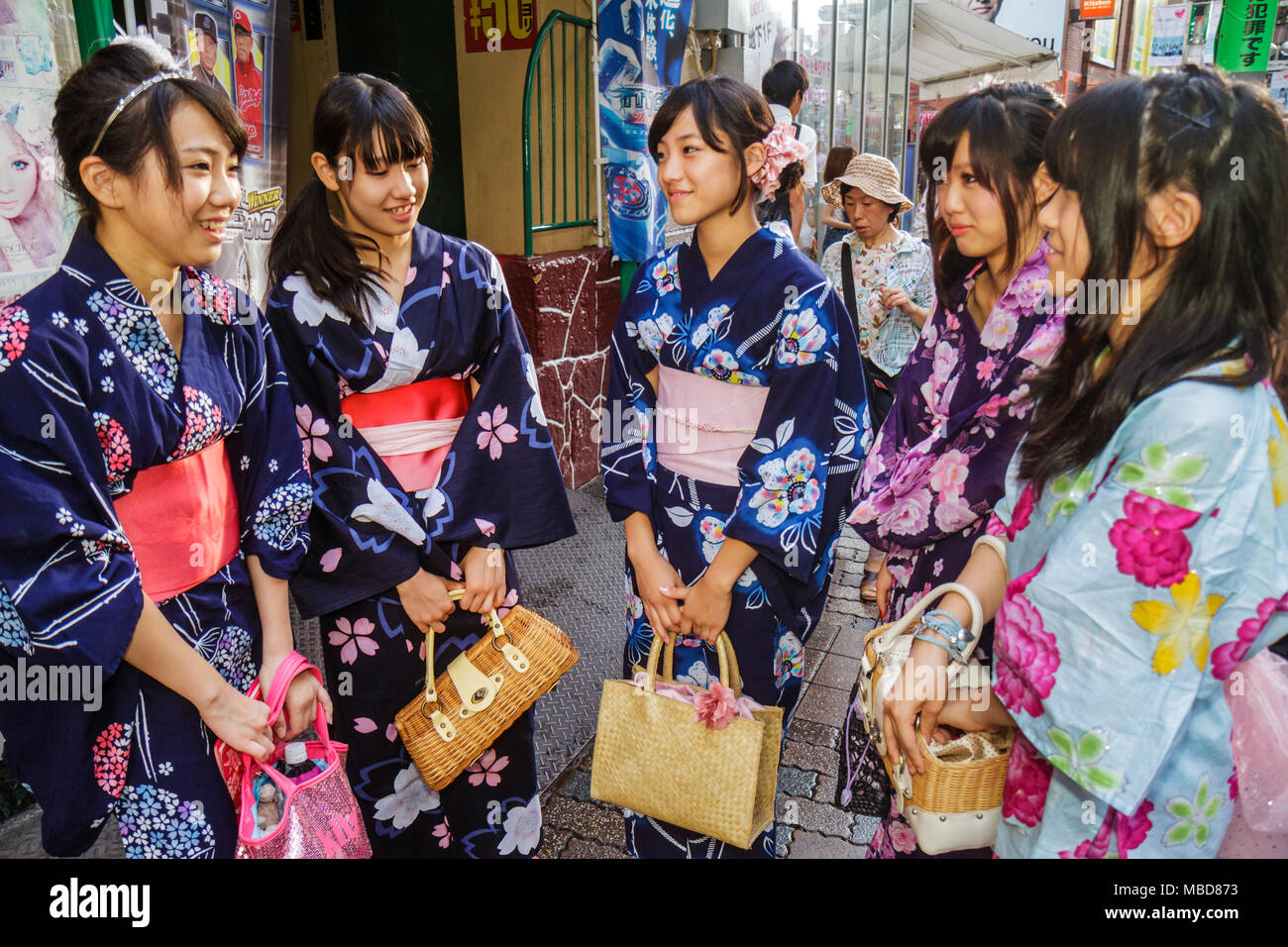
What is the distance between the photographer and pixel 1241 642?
128 cm

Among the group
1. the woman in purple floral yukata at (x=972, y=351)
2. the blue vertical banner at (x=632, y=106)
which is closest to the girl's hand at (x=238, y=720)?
the woman in purple floral yukata at (x=972, y=351)

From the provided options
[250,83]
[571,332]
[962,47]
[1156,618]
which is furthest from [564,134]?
[962,47]

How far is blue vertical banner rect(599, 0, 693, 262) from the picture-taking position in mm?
5648

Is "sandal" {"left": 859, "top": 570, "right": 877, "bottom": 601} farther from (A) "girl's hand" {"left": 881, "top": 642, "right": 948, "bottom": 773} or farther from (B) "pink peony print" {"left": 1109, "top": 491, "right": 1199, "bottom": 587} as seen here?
(B) "pink peony print" {"left": 1109, "top": 491, "right": 1199, "bottom": 587}

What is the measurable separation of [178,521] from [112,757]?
1.50ft

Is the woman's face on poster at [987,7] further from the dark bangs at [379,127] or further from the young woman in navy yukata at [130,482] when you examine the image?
the young woman in navy yukata at [130,482]

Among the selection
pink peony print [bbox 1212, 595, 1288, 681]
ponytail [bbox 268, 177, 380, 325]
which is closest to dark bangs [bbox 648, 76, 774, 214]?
ponytail [bbox 268, 177, 380, 325]

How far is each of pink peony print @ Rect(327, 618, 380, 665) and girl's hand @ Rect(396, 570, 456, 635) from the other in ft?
0.42

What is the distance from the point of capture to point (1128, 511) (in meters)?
1.26

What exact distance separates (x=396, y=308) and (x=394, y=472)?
0.41 meters

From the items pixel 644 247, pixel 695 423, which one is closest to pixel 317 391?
pixel 695 423

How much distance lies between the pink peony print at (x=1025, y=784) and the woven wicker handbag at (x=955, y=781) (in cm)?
3

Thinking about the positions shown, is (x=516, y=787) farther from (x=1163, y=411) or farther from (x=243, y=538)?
(x=1163, y=411)

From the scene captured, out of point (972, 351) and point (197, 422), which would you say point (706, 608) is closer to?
point (972, 351)
